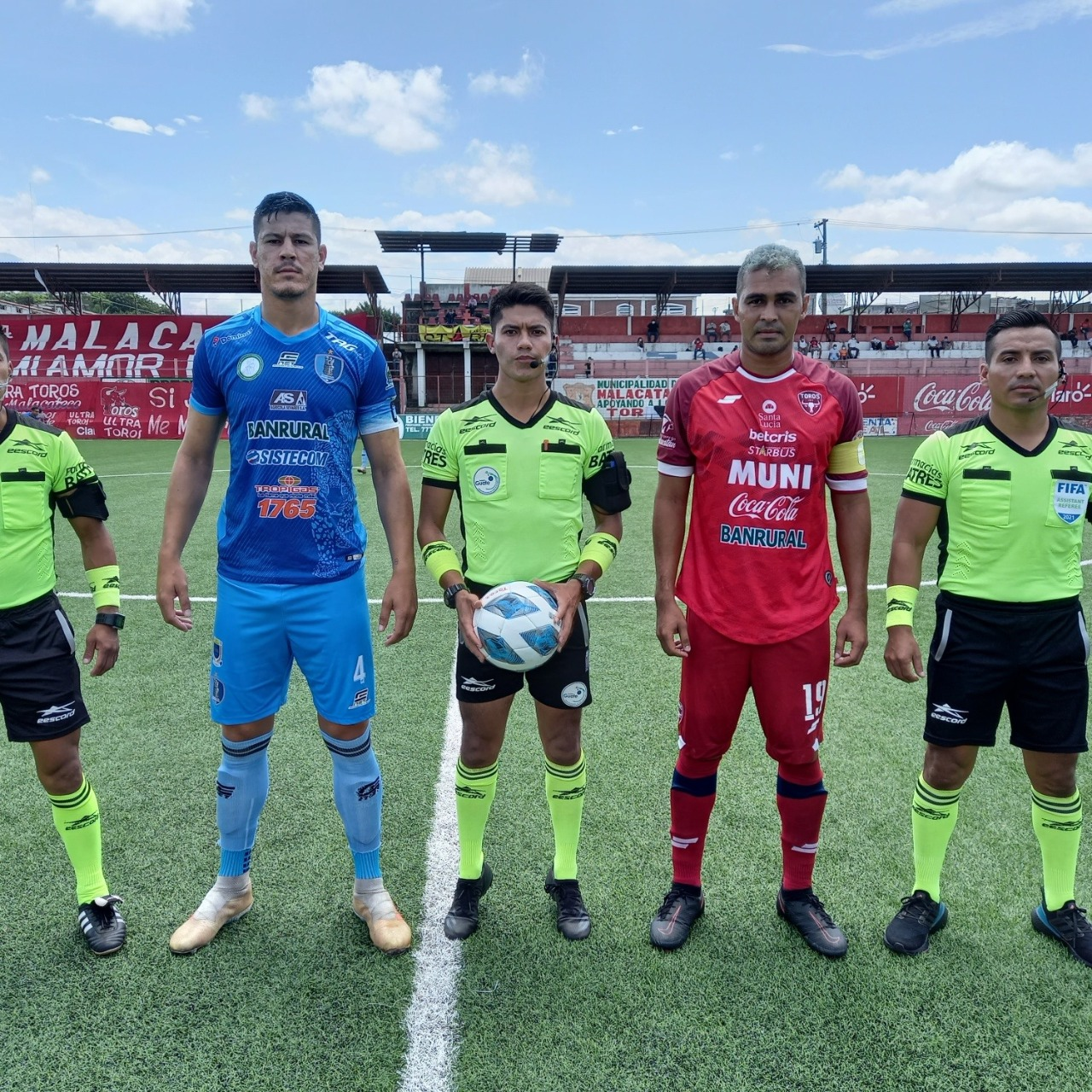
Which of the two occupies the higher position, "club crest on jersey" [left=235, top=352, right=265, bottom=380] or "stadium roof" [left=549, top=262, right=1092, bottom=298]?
"stadium roof" [left=549, top=262, right=1092, bottom=298]

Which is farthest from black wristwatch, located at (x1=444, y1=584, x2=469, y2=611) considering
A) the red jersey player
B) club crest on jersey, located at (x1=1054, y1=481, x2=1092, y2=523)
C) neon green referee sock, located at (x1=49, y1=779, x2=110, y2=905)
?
club crest on jersey, located at (x1=1054, y1=481, x2=1092, y2=523)

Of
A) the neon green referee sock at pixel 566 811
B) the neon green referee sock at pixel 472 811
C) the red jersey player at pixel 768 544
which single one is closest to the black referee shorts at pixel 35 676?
the neon green referee sock at pixel 472 811

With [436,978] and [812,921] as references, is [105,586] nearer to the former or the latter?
[436,978]

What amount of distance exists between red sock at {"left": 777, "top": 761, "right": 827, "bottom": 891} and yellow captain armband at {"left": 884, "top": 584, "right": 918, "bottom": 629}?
62 cm

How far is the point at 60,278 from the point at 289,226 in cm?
4110

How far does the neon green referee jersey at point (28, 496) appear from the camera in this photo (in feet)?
9.24

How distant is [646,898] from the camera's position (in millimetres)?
3215

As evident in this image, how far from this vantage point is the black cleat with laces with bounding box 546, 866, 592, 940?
9.78 feet

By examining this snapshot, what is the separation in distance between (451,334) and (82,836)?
38.3 meters

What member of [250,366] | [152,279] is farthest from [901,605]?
[152,279]

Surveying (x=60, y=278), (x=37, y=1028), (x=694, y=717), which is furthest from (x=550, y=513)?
(x=60, y=278)

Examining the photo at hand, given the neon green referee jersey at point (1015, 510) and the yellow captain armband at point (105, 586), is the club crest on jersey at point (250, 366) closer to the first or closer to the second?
the yellow captain armband at point (105, 586)

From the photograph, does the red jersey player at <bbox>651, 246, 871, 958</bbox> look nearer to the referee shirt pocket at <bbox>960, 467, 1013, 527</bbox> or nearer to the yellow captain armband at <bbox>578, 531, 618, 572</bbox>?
the yellow captain armband at <bbox>578, 531, 618, 572</bbox>

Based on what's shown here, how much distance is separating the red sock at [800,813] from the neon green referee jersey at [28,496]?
2842 mm
